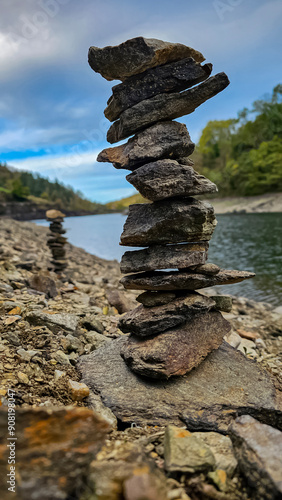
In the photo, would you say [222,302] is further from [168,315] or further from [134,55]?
[134,55]

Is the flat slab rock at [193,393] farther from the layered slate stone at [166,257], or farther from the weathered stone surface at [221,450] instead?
the layered slate stone at [166,257]

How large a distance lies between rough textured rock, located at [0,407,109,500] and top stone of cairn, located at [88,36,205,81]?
5523 mm

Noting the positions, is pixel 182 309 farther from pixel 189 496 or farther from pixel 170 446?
pixel 189 496

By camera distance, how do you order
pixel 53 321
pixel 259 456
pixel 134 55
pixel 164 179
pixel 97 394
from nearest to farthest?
pixel 259 456
pixel 97 394
pixel 134 55
pixel 164 179
pixel 53 321

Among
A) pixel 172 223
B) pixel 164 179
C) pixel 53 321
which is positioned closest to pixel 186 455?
pixel 172 223

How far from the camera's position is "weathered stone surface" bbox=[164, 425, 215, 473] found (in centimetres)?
345

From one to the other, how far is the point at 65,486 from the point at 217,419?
2963 millimetres

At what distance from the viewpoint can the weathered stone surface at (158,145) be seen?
6117 millimetres

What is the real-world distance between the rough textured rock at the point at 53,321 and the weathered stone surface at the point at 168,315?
5.14ft

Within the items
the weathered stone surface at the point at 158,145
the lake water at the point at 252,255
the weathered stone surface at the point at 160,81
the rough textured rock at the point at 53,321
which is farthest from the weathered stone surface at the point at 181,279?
the lake water at the point at 252,255

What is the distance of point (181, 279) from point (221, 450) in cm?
284

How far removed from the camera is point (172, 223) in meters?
6.14

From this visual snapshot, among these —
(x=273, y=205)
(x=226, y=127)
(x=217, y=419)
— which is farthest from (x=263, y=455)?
(x=226, y=127)

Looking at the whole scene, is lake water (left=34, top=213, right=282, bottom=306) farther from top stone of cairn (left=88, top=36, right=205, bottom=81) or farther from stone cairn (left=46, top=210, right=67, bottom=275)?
top stone of cairn (left=88, top=36, right=205, bottom=81)
